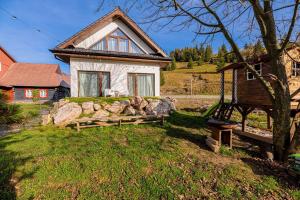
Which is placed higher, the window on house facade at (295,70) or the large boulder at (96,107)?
the window on house facade at (295,70)

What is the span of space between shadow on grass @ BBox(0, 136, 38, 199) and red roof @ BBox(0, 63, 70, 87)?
75.4 ft

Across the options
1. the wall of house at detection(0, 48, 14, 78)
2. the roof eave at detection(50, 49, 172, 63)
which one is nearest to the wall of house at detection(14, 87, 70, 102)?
the wall of house at detection(0, 48, 14, 78)

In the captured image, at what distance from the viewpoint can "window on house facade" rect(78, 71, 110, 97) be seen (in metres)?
12.0

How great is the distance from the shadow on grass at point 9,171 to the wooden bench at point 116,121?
2999 millimetres

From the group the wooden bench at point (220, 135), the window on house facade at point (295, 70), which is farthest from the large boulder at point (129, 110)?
the window on house facade at point (295, 70)

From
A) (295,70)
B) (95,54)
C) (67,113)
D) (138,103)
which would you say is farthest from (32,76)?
(295,70)

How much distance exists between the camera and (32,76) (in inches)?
1051

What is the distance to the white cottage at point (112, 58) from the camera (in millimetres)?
11828

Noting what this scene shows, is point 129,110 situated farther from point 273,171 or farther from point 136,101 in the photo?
point 273,171

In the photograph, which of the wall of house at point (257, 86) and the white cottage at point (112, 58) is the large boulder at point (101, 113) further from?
the wall of house at point (257, 86)

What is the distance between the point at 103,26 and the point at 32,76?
19895mm

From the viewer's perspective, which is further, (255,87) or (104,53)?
(104,53)

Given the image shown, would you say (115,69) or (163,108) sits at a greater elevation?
(115,69)

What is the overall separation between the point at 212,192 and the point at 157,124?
5.86 metres
